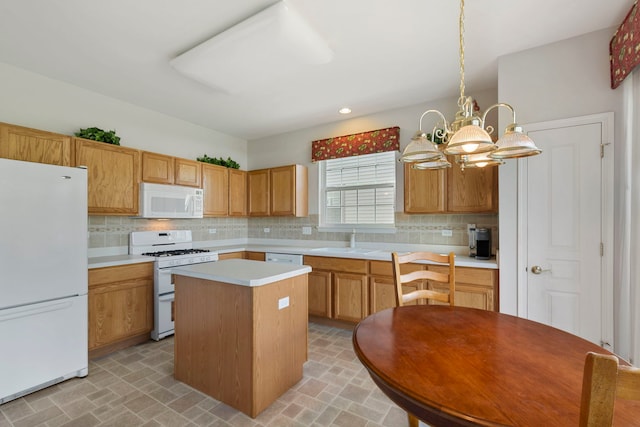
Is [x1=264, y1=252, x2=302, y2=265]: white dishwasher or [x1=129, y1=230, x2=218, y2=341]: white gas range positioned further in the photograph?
[x1=264, y1=252, x2=302, y2=265]: white dishwasher

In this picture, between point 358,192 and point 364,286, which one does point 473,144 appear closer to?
point 364,286

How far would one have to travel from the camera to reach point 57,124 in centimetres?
285

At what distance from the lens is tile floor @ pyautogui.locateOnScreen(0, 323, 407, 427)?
1802mm

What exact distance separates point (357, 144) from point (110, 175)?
9.32 ft

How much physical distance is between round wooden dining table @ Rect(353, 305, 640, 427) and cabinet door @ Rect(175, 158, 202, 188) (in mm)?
3155

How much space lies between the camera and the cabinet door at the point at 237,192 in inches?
172

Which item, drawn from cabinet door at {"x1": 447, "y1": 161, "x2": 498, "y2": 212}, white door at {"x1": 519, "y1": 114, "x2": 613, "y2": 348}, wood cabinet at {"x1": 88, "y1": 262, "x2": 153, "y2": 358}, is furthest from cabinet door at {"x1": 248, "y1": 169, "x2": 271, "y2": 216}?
white door at {"x1": 519, "y1": 114, "x2": 613, "y2": 348}

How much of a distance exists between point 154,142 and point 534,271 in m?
4.31

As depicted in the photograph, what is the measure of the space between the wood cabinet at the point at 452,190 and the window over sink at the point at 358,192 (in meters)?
0.46

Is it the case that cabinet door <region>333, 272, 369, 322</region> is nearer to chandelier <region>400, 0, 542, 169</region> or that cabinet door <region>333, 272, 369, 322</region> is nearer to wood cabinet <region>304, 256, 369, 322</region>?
wood cabinet <region>304, 256, 369, 322</region>

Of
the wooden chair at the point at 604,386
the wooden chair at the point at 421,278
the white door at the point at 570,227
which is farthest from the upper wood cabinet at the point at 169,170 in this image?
the wooden chair at the point at 604,386

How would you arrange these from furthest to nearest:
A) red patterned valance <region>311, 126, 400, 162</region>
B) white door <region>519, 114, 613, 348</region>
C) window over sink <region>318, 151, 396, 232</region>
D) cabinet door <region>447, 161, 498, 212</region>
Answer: window over sink <region>318, 151, 396, 232</region> < red patterned valance <region>311, 126, 400, 162</region> < cabinet door <region>447, 161, 498, 212</region> < white door <region>519, 114, 613, 348</region>

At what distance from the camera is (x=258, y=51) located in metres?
2.07

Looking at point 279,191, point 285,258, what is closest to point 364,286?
point 285,258
